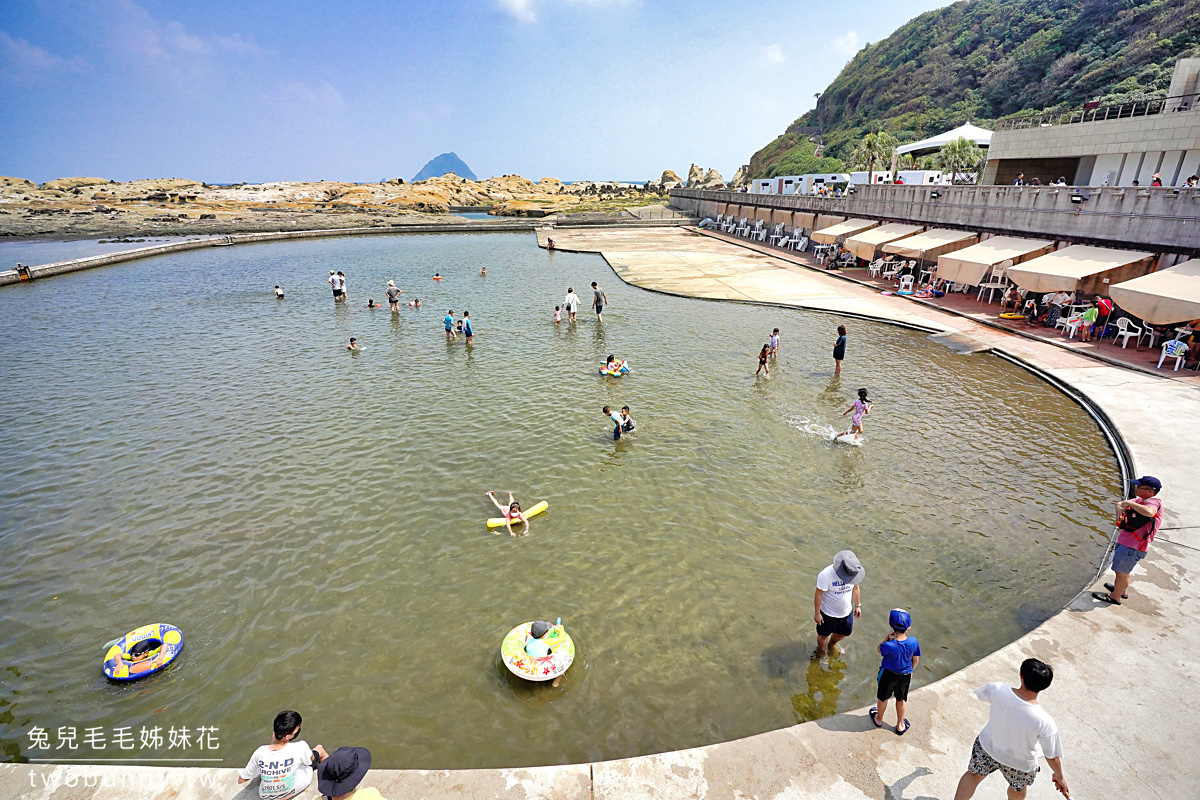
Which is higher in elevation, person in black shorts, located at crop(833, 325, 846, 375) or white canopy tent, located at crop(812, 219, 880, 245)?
white canopy tent, located at crop(812, 219, 880, 245)

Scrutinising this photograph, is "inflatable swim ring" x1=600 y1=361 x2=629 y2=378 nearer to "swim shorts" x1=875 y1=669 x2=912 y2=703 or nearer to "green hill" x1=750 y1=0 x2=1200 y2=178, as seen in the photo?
"swim shorts" x1=875 y1=669 x2=912 y2=703

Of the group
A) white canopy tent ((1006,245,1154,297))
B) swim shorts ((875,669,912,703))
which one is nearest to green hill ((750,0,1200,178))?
white canopy tent ((1006,245,1154,297))

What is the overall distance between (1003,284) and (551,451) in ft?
76.6

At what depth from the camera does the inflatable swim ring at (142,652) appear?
23.5 feet

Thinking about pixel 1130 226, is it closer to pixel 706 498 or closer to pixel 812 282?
pixel 812 282

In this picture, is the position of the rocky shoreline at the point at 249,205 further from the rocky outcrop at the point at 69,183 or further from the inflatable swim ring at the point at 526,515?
the inflatable swim ring at the point at 526,515

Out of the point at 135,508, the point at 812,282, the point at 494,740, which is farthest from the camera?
the point at 812,282

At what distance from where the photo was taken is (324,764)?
445cm

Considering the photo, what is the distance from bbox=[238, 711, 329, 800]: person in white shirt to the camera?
507cm

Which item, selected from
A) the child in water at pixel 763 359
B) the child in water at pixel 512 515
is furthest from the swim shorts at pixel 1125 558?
the child in water at pixel 763 359

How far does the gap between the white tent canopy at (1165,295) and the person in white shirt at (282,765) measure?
22472mm

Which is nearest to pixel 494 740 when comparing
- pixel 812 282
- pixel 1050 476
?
pixel 1050 476

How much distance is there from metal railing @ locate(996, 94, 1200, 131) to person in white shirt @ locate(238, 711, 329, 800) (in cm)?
3801

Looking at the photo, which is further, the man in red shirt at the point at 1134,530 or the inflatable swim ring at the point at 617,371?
the inflatable swim ring at the point at 617,371
